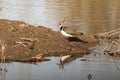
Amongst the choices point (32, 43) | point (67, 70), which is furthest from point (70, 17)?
point (67, 70)

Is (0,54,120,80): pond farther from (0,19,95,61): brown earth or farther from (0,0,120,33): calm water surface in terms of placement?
(0,0,120,33): calm water surface

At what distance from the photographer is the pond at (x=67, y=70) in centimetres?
1198

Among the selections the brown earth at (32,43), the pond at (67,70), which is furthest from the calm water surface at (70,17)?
the pond at (67,70)

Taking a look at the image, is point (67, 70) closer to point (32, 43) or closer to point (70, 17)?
point (32, 43)

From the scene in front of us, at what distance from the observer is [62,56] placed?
575 inches

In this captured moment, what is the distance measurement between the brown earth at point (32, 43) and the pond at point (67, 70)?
2.02ft

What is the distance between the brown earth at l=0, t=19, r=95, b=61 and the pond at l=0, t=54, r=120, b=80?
62 cm

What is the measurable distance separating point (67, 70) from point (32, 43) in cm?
227

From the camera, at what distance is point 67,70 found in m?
12.9

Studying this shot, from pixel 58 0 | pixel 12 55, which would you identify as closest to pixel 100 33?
pixel 12 55

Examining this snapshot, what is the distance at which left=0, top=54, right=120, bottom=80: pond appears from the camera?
11977 millimetres

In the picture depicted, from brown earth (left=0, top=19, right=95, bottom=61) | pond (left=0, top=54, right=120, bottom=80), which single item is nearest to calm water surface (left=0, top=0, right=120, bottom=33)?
brown earth (left=0, top=19, right=95, bottom=61)

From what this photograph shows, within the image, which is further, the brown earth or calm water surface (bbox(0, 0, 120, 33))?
calm water surface (bbox(0, 0, 120, 33))

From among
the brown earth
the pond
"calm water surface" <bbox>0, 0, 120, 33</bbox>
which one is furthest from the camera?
"calm water surface" <bbox>0, 0, 120, 33</bbox>
